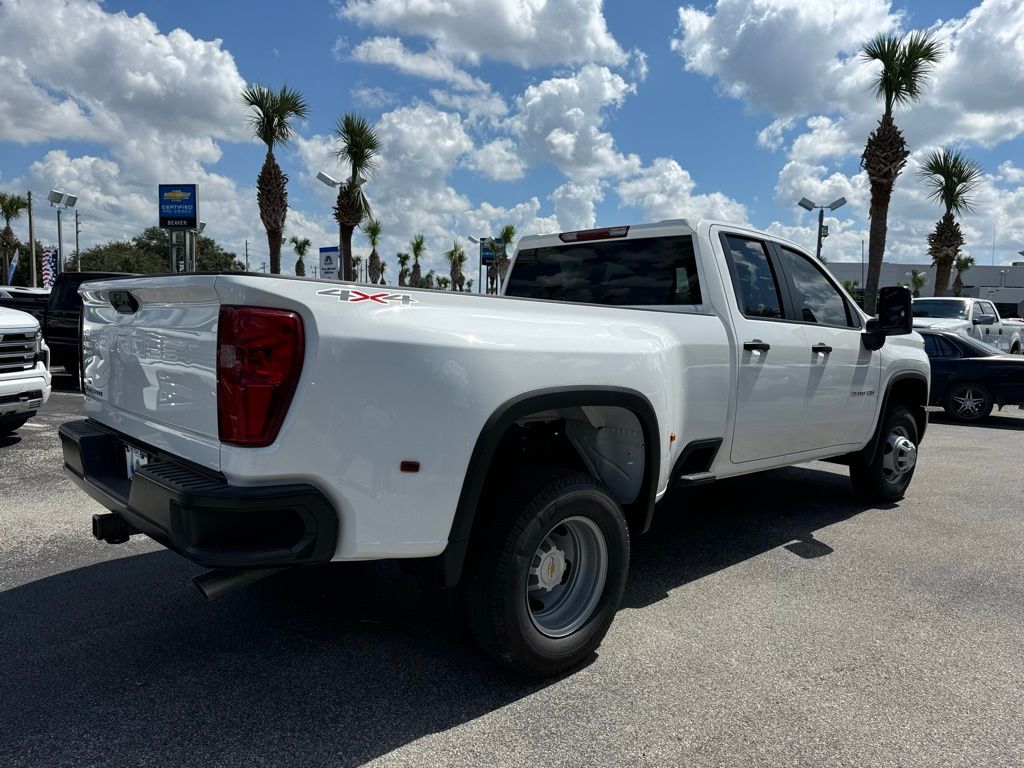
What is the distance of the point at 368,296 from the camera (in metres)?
2.44

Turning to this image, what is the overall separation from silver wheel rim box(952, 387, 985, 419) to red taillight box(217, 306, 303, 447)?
40.5ft

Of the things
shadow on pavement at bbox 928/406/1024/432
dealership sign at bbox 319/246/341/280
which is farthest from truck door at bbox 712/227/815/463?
dealership sign at bbox 319/246/341/280

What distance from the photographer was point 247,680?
294 cm

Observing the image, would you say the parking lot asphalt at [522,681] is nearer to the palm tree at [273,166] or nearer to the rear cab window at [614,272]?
the rear cab window at [614,272]

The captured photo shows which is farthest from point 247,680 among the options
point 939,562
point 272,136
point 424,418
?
point 272,136

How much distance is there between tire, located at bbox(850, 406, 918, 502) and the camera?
18.7ft

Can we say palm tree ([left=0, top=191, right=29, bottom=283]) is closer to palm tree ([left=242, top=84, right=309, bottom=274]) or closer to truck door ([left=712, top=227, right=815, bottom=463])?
palm tree ([left=242, top=84, right=309, bottom=274])

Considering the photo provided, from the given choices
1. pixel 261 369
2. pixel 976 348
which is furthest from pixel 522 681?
pixel 976 348

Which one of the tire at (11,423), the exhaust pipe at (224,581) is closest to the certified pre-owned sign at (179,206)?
the tire at (11,423)

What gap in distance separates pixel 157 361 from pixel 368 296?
36.6 inches

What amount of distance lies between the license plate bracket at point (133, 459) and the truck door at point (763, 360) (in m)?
2.92

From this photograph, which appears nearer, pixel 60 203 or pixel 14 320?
pixel 14 320

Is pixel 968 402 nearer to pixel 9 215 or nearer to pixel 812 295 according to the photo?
pixel 812 295

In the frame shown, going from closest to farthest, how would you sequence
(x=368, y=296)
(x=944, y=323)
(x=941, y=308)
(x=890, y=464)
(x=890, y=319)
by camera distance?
(x=368, y=296), (x=890, y=319), (x=890, y=464), (x=944, y=323), (x=941, y=308)
